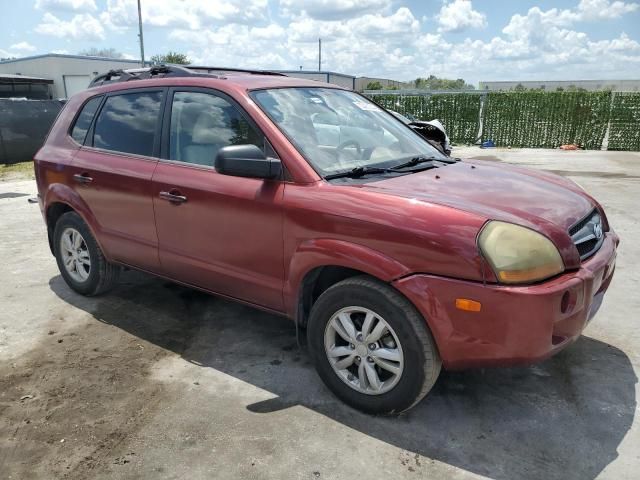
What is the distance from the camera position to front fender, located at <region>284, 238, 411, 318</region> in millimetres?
2613

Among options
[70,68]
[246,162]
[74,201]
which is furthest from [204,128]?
[70,68]

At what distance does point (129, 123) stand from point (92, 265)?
129 cm

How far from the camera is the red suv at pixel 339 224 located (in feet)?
8.12

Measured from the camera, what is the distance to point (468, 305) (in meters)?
2.44

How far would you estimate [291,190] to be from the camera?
300 centimetres

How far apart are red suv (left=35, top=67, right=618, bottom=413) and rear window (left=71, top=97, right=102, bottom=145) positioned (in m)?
0.02

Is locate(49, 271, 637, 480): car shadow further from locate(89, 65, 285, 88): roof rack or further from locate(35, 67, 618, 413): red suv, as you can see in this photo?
locate(89, 65, 285, 88): roof rack

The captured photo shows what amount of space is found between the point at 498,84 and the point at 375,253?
228 ft

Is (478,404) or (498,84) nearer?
(478,404)

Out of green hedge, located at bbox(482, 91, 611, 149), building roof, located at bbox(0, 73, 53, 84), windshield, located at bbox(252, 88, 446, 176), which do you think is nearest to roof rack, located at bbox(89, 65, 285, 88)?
windshield, located at bbox(252, 88, 446, 176)

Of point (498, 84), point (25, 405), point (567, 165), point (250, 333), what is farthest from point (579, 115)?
point (498, 84)

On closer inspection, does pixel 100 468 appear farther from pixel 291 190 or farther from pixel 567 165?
pixel 567 165

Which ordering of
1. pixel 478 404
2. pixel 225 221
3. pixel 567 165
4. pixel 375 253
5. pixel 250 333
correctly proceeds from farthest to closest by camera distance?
pixel 567 165, pixel 250 333, pixel 225 221, pixel 478 404, pixel 375 253

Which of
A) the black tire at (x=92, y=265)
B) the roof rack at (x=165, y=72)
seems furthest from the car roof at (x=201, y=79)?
the black tire at (x=92, y=265)
